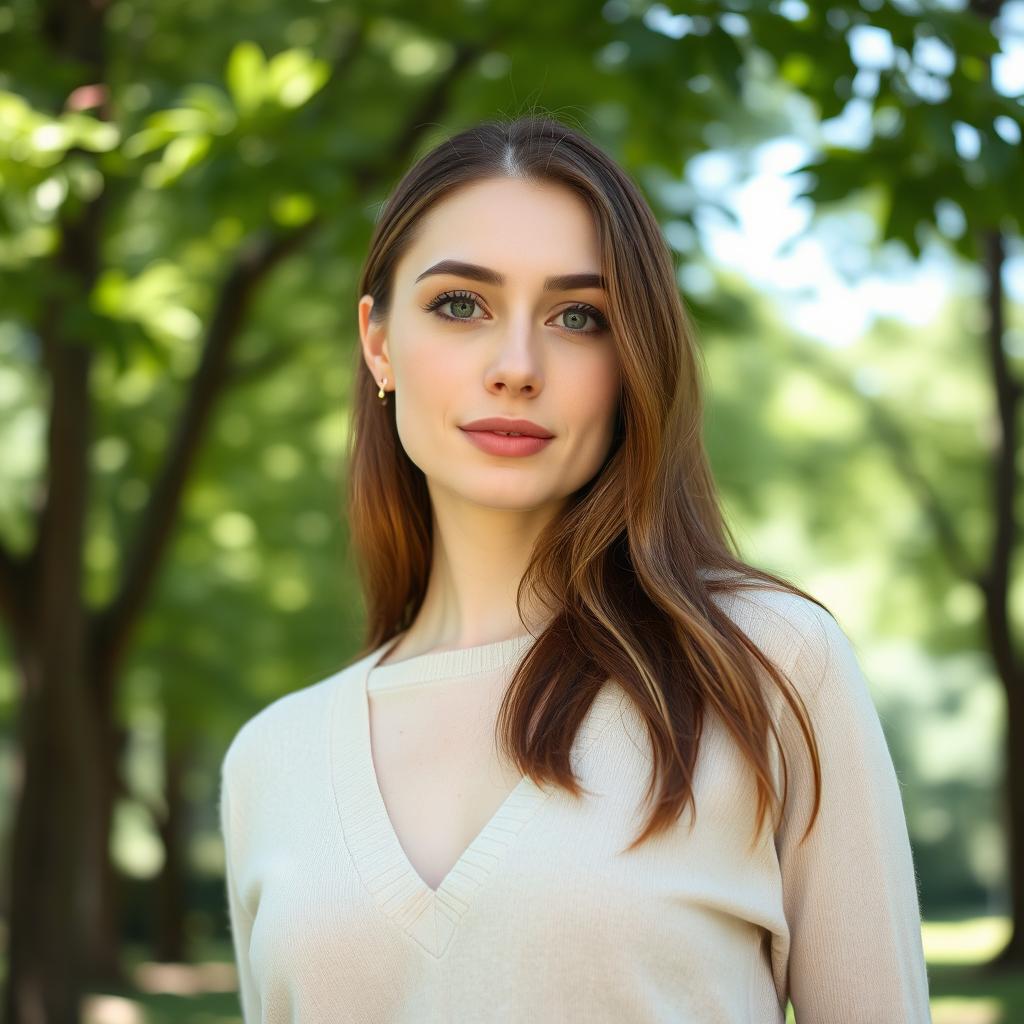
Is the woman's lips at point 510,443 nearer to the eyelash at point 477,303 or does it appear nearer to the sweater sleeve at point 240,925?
the eyelash at point 477,303

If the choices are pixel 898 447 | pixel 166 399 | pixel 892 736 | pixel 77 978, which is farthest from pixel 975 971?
pixel 892 736

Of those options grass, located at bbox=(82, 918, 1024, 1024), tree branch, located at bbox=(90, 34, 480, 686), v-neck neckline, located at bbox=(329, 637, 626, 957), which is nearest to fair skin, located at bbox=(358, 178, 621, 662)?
v-neck neckline, located at bbox=(329, 637, 626, 957)

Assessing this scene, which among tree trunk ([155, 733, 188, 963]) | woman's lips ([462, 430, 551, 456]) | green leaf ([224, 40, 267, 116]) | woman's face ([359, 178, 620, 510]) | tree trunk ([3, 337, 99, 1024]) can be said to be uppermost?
green leaf ([224, 40, 267, 116])

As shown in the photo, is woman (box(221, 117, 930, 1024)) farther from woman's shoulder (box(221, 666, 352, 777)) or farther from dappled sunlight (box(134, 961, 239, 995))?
dappled sunlight (box(134, 961, 239, 995))

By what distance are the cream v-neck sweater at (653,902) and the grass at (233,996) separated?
4076 mm

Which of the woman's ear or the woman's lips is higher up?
the woman's ear

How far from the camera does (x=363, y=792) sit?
244 centimetres

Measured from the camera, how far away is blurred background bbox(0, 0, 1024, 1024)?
14.5 ft

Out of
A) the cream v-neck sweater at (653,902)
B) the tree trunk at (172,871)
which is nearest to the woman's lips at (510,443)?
the cream v-neck sweater at (653,902)

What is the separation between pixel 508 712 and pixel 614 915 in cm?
39

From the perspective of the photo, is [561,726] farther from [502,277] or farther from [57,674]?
[57,674]

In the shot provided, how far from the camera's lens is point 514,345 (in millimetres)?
2334

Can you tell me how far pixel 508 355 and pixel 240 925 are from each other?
3.81 ft

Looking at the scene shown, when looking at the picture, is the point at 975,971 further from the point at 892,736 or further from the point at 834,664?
the point at 892,736
